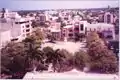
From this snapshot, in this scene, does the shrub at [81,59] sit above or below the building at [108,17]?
below

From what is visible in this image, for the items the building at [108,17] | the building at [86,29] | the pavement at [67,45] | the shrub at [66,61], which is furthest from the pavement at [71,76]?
the building at [108,17]

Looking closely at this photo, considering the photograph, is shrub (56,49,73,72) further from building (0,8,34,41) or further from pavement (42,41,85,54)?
building (0,8,34,41)

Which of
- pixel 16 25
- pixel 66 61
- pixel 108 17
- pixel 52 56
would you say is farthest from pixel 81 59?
pixel 16 25

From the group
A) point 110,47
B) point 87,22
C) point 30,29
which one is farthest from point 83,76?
point 30,29

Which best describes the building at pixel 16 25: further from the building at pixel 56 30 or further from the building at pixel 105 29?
the building at pixel 105 29

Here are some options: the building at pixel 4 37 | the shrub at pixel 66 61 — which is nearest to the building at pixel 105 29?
the shrub at pixel 66 61

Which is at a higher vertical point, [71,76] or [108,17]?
[108,17]

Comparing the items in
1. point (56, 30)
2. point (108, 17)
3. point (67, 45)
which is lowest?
point (67, 45)

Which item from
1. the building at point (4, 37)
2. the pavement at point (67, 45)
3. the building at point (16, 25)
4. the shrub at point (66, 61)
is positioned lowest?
the shrub at point (66, 61)

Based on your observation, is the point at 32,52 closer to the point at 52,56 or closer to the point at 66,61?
the point at 52,56
